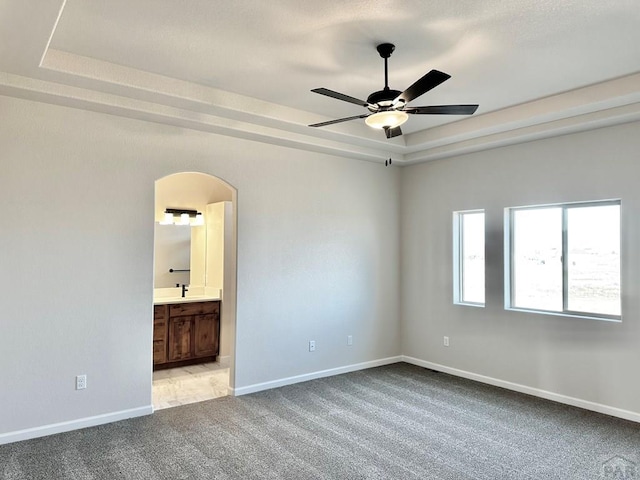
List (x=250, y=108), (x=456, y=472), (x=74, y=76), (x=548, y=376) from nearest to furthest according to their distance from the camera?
(x=456, y=472) < (x=74, y=76) < (x=250, y=108) < (x=548, y=376)

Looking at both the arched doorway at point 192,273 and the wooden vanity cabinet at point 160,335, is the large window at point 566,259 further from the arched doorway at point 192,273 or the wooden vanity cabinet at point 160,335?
the wooden vanity cabinet at point 160,335

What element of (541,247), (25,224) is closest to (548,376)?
(541,247)

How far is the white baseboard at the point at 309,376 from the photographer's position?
15.3 feet

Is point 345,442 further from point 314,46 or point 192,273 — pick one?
point 192,273

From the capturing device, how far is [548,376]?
180 inches

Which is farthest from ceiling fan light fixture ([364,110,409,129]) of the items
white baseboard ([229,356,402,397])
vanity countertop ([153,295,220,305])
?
vanity countertop ([153,295,220,305])

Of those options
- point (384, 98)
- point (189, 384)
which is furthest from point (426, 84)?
point (189, 384)

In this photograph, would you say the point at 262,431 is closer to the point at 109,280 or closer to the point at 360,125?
the point at 109,280

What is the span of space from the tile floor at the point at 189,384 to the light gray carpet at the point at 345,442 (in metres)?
0.28

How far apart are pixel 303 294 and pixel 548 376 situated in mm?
2753

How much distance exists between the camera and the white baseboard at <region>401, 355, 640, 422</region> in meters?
4.04

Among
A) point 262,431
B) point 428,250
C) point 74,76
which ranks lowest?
point 262,431

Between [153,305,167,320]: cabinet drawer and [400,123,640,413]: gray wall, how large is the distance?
3.18 metres

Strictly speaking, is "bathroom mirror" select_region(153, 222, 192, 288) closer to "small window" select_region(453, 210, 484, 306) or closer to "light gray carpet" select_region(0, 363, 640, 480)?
"light gray carpet" select_region(0, 363, 640, 480)
